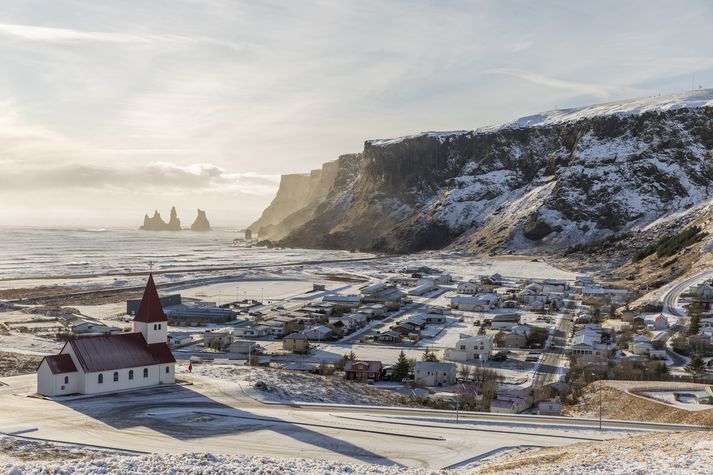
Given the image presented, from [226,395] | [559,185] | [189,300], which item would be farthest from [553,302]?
[559,185]

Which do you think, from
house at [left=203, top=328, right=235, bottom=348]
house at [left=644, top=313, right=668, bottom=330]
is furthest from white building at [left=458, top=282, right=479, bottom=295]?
house at [left=203, top=328, right=235, bottom=348]

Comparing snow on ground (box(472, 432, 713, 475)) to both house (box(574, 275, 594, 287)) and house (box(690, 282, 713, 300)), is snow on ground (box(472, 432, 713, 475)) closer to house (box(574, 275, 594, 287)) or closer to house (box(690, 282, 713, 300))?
house (box(690, 282, 713, 300))

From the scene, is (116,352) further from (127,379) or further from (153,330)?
(153,330)

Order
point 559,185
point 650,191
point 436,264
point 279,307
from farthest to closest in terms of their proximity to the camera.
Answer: point 559,185 < point 650,191 < point 436,264 < point 279,307

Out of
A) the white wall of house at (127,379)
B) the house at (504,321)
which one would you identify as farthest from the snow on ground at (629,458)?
the house at (504,321)

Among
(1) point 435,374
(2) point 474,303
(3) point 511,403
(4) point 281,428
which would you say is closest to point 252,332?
(1) point 435,374

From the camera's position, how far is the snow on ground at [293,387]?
127 feet

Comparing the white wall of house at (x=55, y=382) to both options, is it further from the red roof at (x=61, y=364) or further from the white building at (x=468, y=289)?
the white building at (x=468, y=289)

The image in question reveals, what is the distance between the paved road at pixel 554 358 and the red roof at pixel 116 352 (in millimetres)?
27278

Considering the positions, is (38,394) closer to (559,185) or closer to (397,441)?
(397,441)

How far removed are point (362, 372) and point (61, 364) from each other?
2273 cm

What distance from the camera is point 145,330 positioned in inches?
1594

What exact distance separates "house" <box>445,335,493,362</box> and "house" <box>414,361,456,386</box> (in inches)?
398

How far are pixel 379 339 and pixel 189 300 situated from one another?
38701 millimetres
